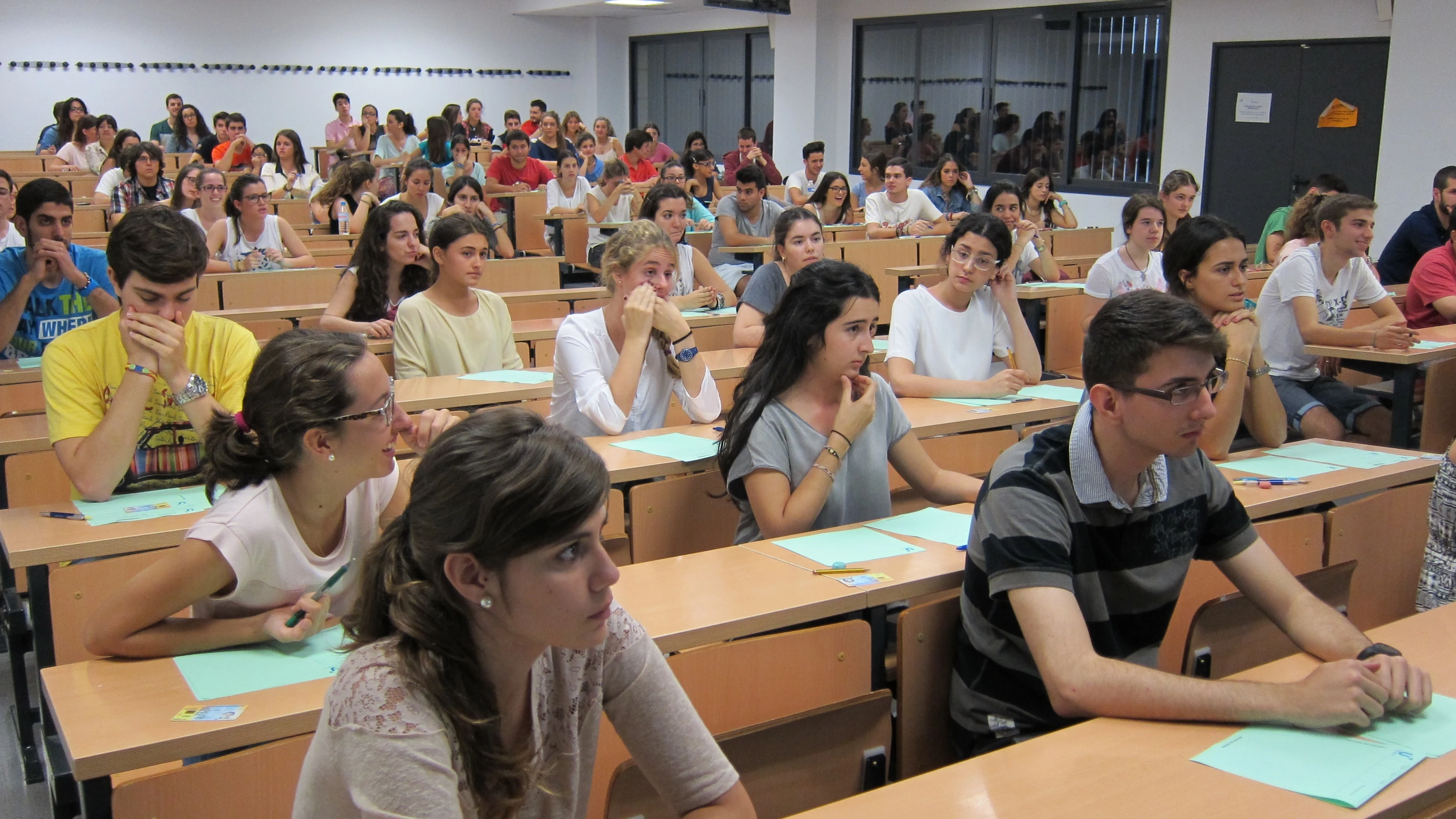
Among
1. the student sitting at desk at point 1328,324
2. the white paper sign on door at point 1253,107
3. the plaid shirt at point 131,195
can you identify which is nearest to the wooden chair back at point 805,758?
the student sitting at desk at point 1328,324

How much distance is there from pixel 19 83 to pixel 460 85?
5710 mm

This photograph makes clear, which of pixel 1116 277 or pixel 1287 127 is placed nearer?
pixel 1116 277

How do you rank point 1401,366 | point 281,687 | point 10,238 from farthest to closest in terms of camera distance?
1. point 10,238
2. point 1401,366
3. point 281,687

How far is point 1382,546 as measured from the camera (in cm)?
268

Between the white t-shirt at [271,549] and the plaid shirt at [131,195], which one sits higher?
the plaid shirt at [131,195]

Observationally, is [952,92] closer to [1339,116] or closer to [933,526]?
[1339,116]

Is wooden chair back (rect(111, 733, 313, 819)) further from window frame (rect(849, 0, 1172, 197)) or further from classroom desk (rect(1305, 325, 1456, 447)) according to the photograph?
window frame (rect(849, 0, 1172, 197))

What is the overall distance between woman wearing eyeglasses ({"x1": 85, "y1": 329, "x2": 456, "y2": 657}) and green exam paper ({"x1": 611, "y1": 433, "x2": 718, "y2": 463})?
3.87 feet

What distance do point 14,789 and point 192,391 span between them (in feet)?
3.31

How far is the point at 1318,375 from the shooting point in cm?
466

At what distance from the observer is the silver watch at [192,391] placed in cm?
247

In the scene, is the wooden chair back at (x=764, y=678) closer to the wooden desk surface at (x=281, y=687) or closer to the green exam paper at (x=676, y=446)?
the wooden desk surface at (x=281, y=687)

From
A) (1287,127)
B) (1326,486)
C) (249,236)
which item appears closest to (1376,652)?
(1326,486)

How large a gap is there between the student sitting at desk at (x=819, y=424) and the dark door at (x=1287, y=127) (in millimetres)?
7747
